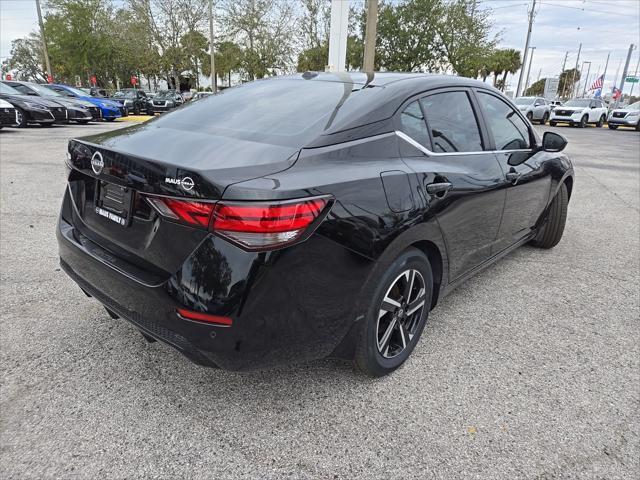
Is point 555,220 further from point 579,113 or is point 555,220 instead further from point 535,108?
point 579,113

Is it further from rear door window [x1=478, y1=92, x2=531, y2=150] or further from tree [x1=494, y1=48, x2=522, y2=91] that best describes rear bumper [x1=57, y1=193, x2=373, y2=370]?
tree [x1=494, y1=48, x2=522, y2=91]

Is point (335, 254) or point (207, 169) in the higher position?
point (207, 169)

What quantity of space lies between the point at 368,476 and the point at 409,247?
1064mm

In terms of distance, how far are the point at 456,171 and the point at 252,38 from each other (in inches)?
1459

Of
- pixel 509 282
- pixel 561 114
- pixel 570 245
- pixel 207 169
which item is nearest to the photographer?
pixel 207 169

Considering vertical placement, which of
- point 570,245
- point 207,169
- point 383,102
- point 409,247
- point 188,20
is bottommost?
point 570,245

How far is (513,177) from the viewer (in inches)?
126

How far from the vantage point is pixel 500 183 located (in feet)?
9.94

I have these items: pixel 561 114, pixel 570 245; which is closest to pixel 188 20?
pixel 561 114

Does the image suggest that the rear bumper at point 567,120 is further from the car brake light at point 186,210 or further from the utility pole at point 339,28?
the car brake light at point 186,210

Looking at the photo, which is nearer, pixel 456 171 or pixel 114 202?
pixel 114 202

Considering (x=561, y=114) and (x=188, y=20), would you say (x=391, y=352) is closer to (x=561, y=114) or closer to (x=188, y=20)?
(x=561, y=114)

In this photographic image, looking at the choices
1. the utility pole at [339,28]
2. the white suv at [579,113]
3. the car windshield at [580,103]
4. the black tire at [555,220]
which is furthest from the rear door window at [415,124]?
the car windshield at [580,103]

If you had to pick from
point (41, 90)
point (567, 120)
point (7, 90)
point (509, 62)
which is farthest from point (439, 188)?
point (509, 62)
